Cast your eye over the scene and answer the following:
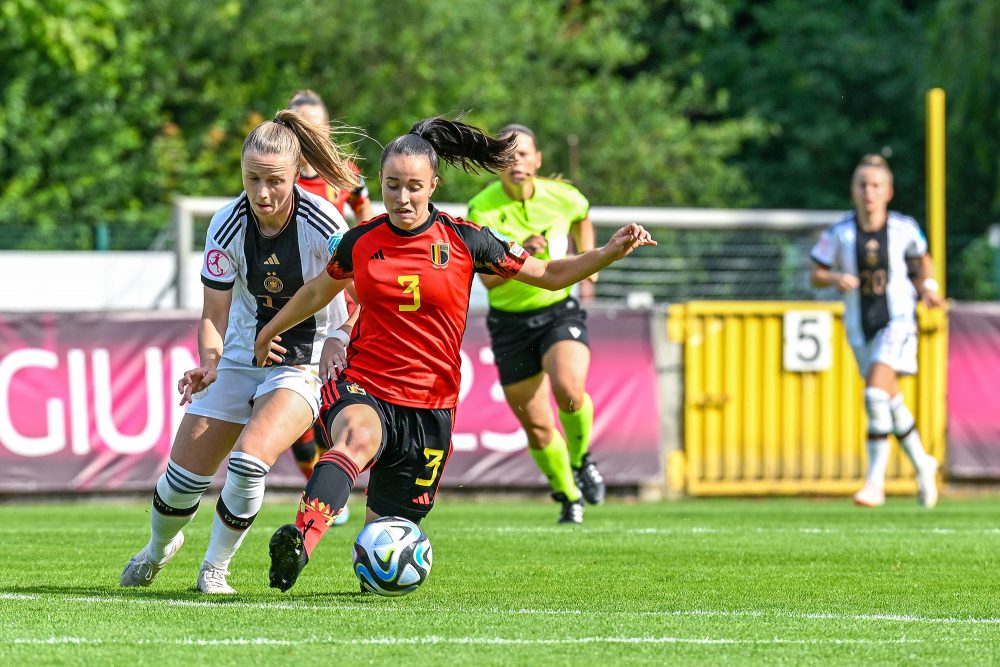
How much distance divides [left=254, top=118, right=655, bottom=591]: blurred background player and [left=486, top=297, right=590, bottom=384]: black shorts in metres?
3.61

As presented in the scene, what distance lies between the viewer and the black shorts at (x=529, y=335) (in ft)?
33.6

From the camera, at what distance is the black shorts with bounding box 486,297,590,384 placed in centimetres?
1023

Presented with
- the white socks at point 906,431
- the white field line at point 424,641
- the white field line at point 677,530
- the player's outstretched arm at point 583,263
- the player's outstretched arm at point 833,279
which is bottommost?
the white field line at point 677,530

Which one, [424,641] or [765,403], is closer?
[424,641]

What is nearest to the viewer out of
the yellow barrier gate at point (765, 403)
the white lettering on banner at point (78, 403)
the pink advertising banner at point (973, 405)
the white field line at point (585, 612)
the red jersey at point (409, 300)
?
the white field line at point (585, 612)

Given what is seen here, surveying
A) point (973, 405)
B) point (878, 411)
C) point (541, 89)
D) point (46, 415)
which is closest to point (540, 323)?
point (878, 411)

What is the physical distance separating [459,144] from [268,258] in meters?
0.89

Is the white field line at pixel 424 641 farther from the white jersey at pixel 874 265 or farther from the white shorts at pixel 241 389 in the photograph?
the white jersey at pixel 874 265

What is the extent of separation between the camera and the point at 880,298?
12.6 meters

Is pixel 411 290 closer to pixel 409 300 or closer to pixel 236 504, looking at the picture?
pixel 409 300

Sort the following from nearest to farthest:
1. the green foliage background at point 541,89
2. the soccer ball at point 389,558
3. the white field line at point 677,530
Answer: the soccer ball at point 389,558 → the white field line at point 677,530 → the green foliage background at point 541,89

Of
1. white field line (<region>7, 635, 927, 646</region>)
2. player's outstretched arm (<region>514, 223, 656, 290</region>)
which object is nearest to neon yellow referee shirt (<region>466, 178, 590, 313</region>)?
player's outstretched arm (<region>514, 223, 656, 290</region>)

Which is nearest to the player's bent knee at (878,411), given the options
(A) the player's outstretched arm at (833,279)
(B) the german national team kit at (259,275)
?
(A) the player's outstretched arm at (833,279)

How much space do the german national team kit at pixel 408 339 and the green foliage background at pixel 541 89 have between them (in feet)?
48.4
